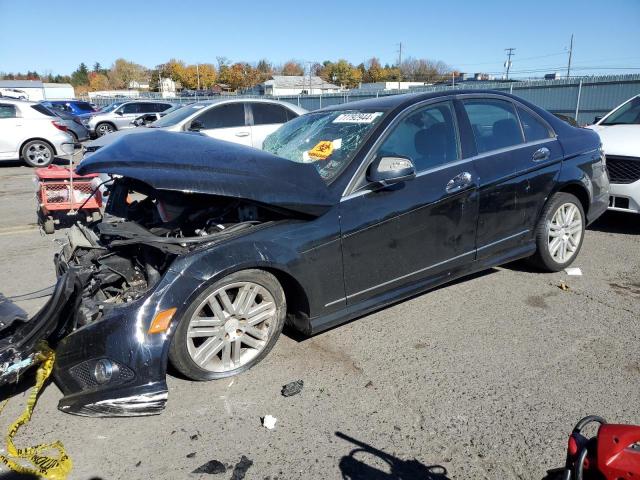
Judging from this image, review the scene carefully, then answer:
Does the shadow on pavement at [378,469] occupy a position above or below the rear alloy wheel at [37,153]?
below

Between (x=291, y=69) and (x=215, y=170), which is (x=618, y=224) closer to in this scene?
(x=215, y=170)

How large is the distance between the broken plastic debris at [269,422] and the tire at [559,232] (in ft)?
9.83

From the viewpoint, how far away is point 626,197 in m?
5.93

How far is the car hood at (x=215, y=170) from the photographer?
118 inches

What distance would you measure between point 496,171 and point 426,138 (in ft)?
2.19

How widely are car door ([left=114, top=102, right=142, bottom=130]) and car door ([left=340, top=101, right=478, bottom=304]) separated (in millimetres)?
21237

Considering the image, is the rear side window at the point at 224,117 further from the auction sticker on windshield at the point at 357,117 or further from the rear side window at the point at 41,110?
the auction sticker on windshield at the point at 357,117

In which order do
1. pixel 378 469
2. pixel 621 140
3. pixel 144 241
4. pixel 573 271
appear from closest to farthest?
1. pixel 378 469
2. pixel 144 241
3. pixel 573 271
4. pixel 621 140

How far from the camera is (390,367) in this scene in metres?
3.33

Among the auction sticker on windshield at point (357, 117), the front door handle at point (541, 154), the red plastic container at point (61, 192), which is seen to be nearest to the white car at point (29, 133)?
the red plastic container at point (61, 192)

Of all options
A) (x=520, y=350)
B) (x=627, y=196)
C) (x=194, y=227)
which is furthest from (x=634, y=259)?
(x=194, y=227)

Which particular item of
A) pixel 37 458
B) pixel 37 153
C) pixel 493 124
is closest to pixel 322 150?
Result: pixel 493 124

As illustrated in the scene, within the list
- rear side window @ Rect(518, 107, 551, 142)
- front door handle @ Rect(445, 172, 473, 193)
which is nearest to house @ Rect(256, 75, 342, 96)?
rear side window @ Rect(518, 107, 551, 142)

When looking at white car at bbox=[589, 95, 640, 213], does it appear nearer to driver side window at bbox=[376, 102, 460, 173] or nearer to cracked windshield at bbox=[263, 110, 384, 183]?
driver side window at bbox=[376, 102, 460, 173]
